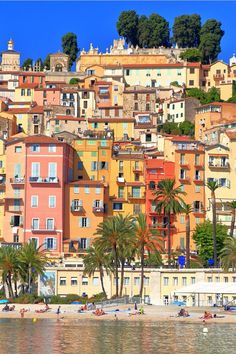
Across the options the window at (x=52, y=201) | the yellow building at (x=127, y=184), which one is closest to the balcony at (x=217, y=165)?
the yellow building at (x=127, y=184)

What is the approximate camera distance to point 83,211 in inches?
4496

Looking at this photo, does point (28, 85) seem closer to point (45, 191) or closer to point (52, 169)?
point (52, 169)

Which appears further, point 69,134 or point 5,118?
point 5,118

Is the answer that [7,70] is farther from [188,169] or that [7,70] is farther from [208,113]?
[188,169]

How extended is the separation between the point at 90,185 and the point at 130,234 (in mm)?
17646

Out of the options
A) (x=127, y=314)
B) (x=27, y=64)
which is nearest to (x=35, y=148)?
(x=127, y=314)

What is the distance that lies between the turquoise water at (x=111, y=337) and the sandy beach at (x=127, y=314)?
648mm

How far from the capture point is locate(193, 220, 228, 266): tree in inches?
4360

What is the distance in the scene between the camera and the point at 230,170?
393 feet

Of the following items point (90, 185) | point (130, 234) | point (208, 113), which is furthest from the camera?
point (208, 113)

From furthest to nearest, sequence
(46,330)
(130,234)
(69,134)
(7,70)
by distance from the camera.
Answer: (7,70)
(69,134)
(130,234)
(46,330)

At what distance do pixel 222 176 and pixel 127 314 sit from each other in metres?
33.3

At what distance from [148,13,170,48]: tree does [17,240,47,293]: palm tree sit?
89.8 m

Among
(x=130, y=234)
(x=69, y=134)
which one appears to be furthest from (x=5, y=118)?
(x=130, y=234)
